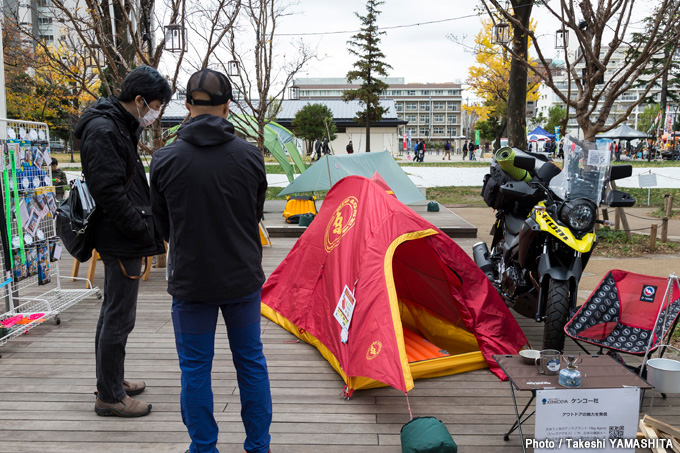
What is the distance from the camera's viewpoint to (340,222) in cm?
387

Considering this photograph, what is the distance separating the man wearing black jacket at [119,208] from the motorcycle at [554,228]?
2.32 m

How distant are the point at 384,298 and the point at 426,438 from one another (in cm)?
91

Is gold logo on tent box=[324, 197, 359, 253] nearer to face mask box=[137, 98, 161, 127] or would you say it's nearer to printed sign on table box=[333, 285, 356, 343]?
printed sign on table box=[333, 285, 356, 343]

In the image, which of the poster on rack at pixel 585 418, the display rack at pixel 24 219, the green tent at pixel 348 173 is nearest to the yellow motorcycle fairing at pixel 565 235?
the poster on rack at pixel 585 418

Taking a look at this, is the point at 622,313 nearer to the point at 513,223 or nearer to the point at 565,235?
the point at 565,235

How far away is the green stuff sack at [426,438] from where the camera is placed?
227 cm

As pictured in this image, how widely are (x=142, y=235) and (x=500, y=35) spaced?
25.7 feet

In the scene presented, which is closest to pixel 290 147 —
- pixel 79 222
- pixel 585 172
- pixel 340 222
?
pixel 340 222

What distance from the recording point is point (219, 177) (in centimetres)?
200

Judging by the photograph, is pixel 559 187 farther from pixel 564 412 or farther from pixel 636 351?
pixel 564 412

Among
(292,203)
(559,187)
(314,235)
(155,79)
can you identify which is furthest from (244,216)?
(292,203)

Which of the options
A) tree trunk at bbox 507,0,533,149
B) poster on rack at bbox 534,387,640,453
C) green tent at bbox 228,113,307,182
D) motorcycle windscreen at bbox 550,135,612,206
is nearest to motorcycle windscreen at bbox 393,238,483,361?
motorcycle windscreen at bbox 550,135,612,206

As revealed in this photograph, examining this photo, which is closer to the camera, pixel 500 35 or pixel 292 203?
pixel 500 35

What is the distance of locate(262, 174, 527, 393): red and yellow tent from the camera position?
3.03 meters
